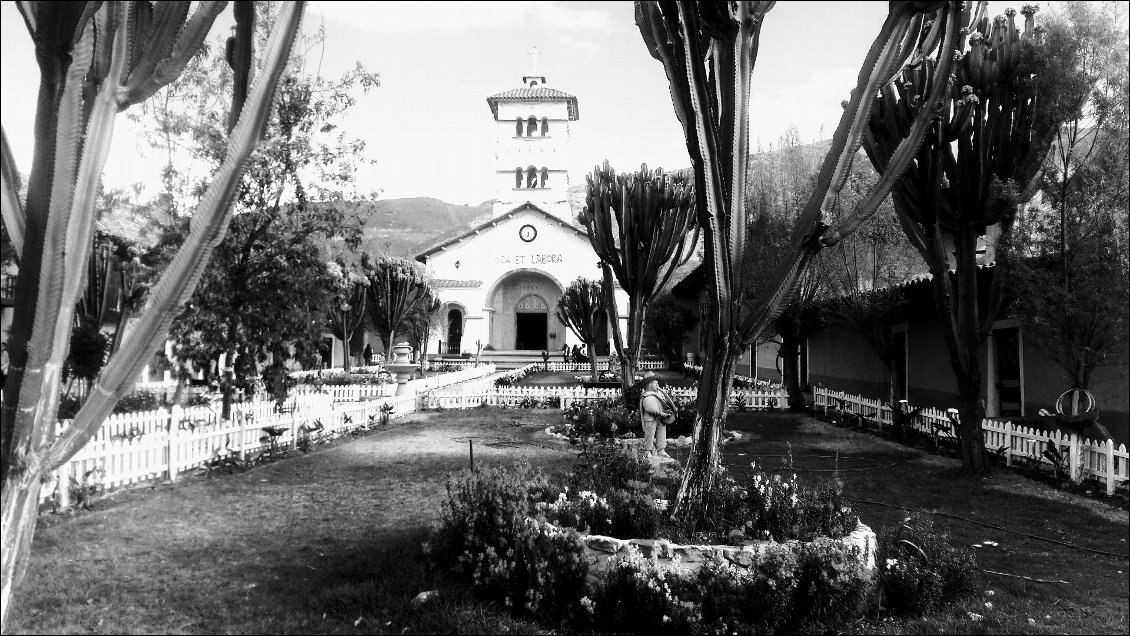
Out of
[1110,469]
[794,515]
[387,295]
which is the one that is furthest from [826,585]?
[387,295]

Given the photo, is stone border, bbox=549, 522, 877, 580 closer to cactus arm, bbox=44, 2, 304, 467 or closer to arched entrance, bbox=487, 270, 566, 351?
cactus arm, bbox=44, 2, 304, 467

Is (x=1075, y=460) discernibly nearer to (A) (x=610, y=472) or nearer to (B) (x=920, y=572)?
(B) (x=920, y=572)

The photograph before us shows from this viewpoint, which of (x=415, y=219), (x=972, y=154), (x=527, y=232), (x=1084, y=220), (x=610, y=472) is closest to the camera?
(x=610, y=472)

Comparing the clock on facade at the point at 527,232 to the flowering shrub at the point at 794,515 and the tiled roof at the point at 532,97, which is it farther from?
the flowering shrub at the point at 794,515

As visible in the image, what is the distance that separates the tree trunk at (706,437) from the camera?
220 inches

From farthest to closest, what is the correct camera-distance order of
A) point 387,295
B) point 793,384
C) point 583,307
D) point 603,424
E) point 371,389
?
point 387,295 < point 583,307 < point 793,384 < point 371,389 < point 603,424

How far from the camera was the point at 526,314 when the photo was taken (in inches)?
1662

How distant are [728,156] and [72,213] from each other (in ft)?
14.0

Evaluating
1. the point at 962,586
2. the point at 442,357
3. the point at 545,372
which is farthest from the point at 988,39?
the point at 442,357

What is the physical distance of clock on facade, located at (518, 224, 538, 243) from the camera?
133 ft

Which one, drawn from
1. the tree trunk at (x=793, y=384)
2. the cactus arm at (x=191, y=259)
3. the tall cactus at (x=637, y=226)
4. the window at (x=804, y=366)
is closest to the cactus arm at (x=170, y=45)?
the cactus arm at (x=191, y=259)

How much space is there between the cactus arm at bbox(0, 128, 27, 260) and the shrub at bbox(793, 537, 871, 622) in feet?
14.9

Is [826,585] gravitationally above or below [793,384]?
below

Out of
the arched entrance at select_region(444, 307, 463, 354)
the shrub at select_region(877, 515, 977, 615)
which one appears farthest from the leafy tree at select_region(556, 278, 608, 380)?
the shrub at select_region(877, 515, 977, 615)
